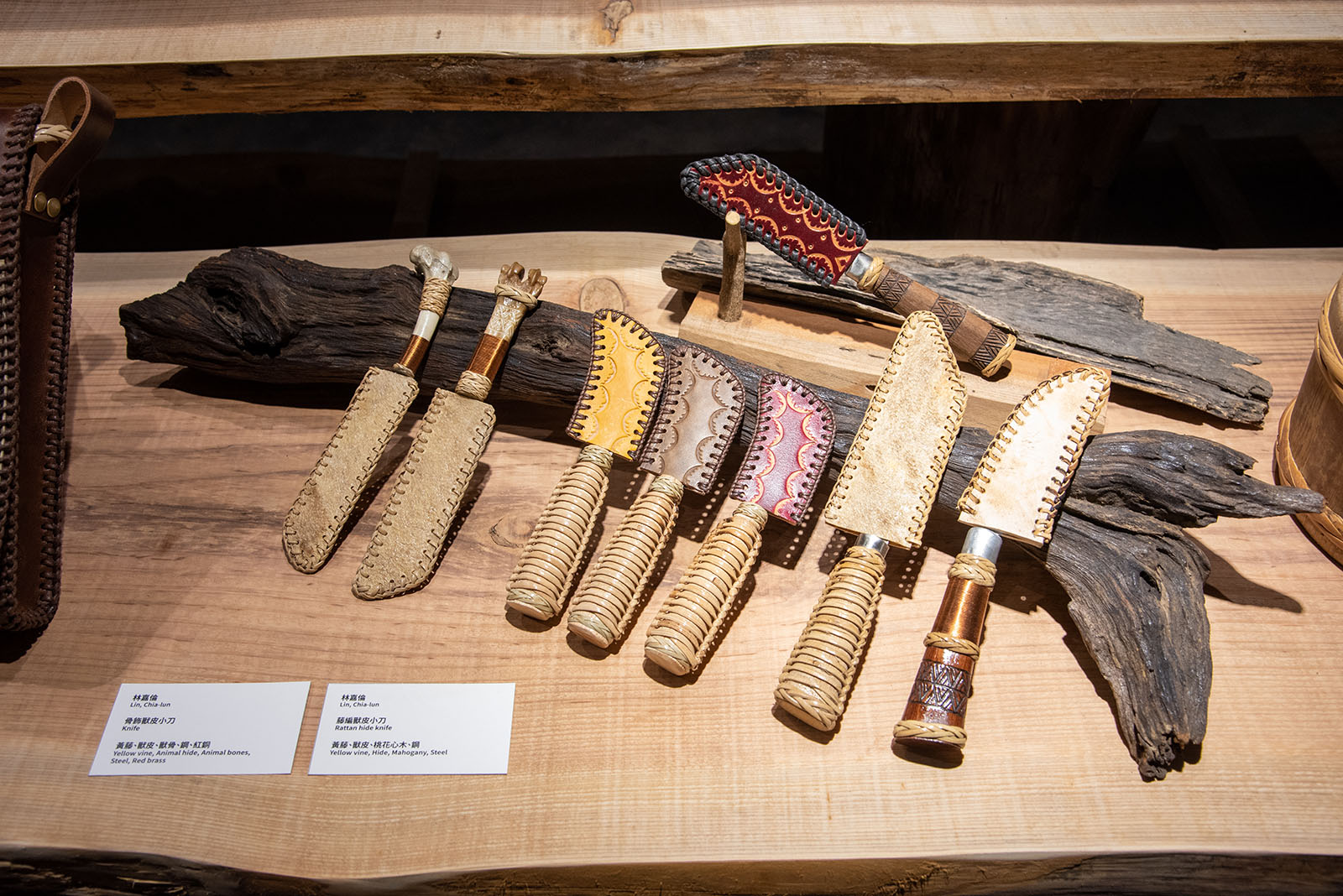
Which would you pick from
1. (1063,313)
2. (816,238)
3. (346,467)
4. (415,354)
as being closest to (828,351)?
(816,238)

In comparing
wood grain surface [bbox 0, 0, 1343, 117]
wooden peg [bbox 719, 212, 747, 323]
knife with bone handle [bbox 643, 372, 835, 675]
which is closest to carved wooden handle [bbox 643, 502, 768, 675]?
knife with bone handle [bbox 643, 372, 835, 675]

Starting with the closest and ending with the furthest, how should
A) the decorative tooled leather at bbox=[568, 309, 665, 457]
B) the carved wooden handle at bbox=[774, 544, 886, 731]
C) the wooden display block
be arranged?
the carved wooden handle at bbox=[774, 544, 886, 731]
the decorative tooled leather at bbox=[568, 309, 665, 457]
the wooden display block

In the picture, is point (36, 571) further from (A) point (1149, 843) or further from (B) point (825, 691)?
(A) point (1149, 843)

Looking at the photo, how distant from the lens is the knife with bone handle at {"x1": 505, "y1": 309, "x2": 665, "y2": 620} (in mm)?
1504

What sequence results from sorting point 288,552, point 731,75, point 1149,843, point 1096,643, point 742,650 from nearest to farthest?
1. point 1149,843
2. point 1096,643
3. point 742,650
4. point 288,552
5. point 731,75

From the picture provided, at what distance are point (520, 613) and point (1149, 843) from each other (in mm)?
1022

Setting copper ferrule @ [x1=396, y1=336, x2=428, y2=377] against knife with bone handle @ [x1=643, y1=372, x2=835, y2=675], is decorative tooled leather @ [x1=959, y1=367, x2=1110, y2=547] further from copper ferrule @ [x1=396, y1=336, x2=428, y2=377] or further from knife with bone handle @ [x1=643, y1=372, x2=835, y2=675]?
copper ferrule @ [x1=396, y1=336, x2=428, y2=377]

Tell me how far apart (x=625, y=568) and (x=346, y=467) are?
0.57m

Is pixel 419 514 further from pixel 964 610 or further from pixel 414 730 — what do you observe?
pixel 964 610

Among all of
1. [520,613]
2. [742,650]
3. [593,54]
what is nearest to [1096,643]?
[742,650]

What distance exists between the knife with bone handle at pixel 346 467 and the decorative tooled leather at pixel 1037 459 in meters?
1.01

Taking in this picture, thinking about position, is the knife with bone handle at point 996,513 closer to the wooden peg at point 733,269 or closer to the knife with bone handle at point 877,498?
the knife with bone handle at point 877,498

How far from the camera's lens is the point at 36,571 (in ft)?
5.32

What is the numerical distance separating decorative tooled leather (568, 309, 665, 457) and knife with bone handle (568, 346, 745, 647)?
0.09 ft
